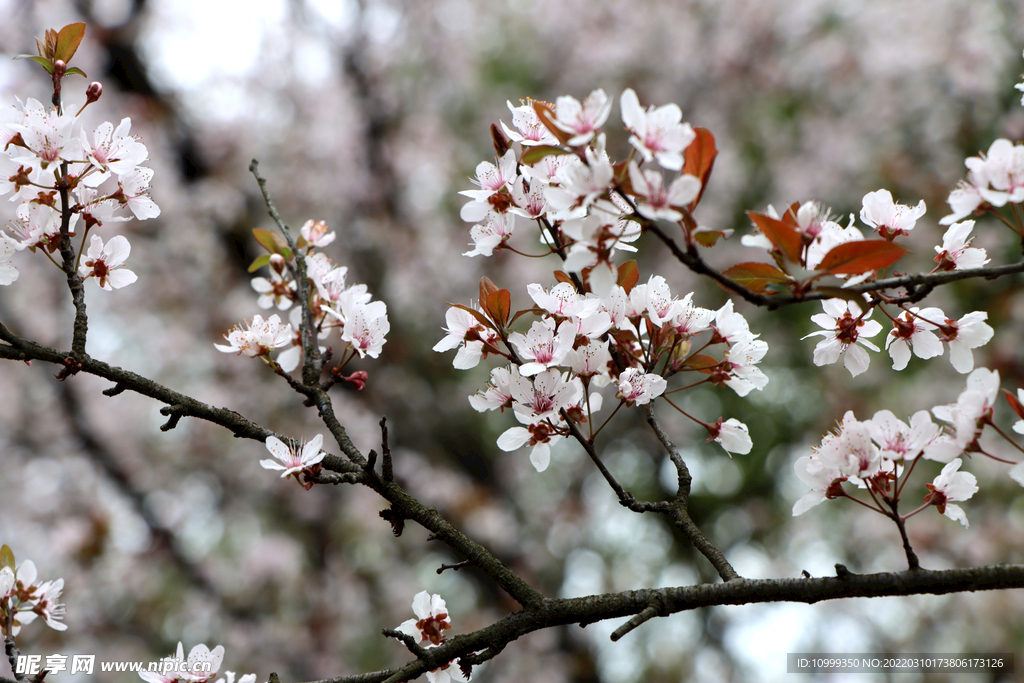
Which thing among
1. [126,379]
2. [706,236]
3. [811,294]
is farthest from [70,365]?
[811,294]

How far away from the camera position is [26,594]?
121 cm

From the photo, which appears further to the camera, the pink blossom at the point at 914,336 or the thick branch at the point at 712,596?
the pink blossom at the point at 914,336

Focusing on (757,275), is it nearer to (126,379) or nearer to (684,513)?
(684,513)

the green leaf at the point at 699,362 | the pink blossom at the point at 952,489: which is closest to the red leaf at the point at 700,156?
the green leaf at the point at 699,362

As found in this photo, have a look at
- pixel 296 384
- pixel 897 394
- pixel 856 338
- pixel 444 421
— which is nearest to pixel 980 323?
pixel 856 338

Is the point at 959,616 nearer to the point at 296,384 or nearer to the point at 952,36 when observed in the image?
the point at 952,36

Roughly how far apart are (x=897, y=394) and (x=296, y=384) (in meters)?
5.73

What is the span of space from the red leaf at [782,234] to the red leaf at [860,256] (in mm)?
34

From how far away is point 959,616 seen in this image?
5098 mm

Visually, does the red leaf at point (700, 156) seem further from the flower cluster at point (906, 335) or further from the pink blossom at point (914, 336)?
the pink blossom at point (914, 336)

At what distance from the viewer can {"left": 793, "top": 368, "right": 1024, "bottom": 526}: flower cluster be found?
82cm

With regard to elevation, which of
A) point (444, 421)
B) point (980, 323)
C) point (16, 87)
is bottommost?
point (980, 323)

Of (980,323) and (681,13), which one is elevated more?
(681,13)

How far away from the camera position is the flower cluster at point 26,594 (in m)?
1.17
